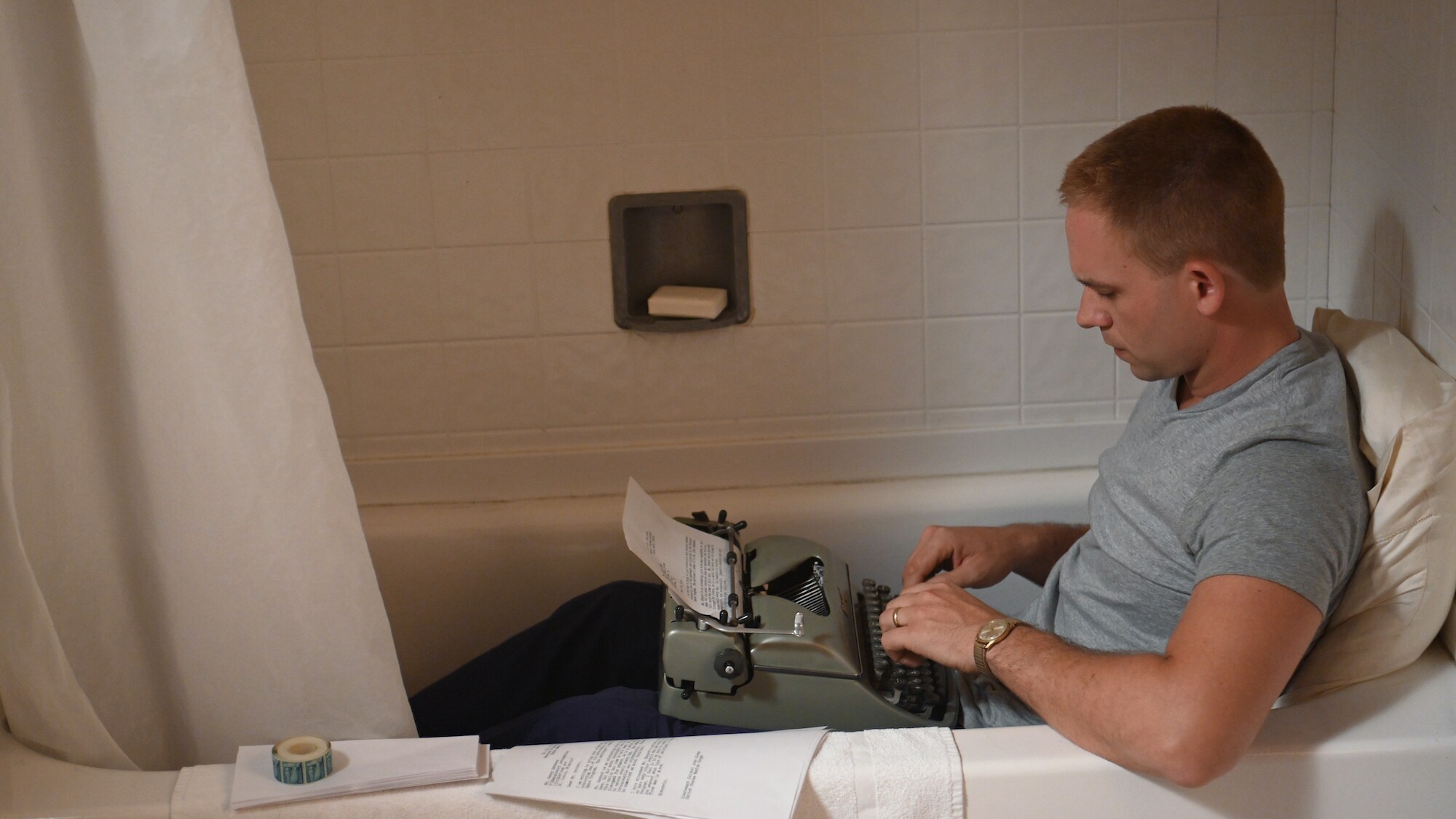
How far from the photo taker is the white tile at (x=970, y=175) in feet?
6.60

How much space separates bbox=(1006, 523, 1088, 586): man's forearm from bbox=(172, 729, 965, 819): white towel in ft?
1.61

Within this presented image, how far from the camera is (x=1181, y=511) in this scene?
52.4 inches

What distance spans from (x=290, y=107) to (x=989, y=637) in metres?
1.37

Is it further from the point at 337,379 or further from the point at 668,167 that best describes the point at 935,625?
the point at 337,379

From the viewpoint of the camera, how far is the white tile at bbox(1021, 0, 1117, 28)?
1.95 meters

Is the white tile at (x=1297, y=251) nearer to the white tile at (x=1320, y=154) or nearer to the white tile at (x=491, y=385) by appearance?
the white tile at (x=1320, y=154)

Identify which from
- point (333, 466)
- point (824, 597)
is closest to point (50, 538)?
point (333, 466)

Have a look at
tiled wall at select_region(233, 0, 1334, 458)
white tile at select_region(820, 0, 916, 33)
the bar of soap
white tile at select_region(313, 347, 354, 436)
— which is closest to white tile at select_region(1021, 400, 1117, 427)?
tiled wall at select_region(233, 0, 1334, 458)

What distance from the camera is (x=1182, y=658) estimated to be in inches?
45.4

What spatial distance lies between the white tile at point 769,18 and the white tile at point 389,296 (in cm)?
61

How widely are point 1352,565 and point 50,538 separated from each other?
1.34m

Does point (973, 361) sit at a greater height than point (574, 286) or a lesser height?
lesser

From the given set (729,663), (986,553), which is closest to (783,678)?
(729,663)

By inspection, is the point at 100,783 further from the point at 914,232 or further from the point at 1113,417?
the point at 1113,417
